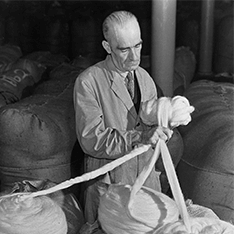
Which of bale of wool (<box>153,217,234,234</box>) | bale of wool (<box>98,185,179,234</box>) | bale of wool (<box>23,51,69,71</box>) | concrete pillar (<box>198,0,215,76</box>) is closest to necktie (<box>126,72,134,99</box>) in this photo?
bale of wool (<box>98,185,179,234</box>)

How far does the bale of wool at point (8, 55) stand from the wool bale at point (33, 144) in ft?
4.60

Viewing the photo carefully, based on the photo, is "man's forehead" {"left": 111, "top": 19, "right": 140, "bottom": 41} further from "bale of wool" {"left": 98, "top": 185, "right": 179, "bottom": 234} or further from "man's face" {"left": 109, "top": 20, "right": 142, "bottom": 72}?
"bale of wool" {"left": 98, "top": 185, "right": 179, "bottom": 234}

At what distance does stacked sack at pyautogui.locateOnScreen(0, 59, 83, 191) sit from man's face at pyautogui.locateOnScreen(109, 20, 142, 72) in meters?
0.54

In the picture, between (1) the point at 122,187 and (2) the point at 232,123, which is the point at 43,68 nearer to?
(2) the point at 232,123

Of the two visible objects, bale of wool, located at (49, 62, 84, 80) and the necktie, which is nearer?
the necktie

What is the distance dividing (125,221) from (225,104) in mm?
996

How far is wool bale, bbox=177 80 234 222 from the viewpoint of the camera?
1.75 metres

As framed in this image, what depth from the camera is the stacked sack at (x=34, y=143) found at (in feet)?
6.05

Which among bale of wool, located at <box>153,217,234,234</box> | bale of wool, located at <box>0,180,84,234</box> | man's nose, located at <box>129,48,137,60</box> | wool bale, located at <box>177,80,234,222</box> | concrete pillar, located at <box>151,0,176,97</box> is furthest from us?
concrete pillar, located at <box>151,0,176,97</box>

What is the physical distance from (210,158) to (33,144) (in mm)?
630

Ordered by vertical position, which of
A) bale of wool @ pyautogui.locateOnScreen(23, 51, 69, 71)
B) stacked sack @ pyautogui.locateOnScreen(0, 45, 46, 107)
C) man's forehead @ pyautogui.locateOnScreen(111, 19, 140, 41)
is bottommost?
bale of wool @ pyautogui.locateOnScreen(23, 51, 69, 71)

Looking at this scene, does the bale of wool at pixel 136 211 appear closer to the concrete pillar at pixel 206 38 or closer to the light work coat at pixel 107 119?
the light work coat at pixel 107 119

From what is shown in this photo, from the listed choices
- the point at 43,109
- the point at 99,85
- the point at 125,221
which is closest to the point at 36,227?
the point at 125,221

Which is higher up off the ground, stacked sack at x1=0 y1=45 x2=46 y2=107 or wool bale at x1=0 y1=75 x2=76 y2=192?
wool bale at x1=0 y1=75 x2=76 y2=192
